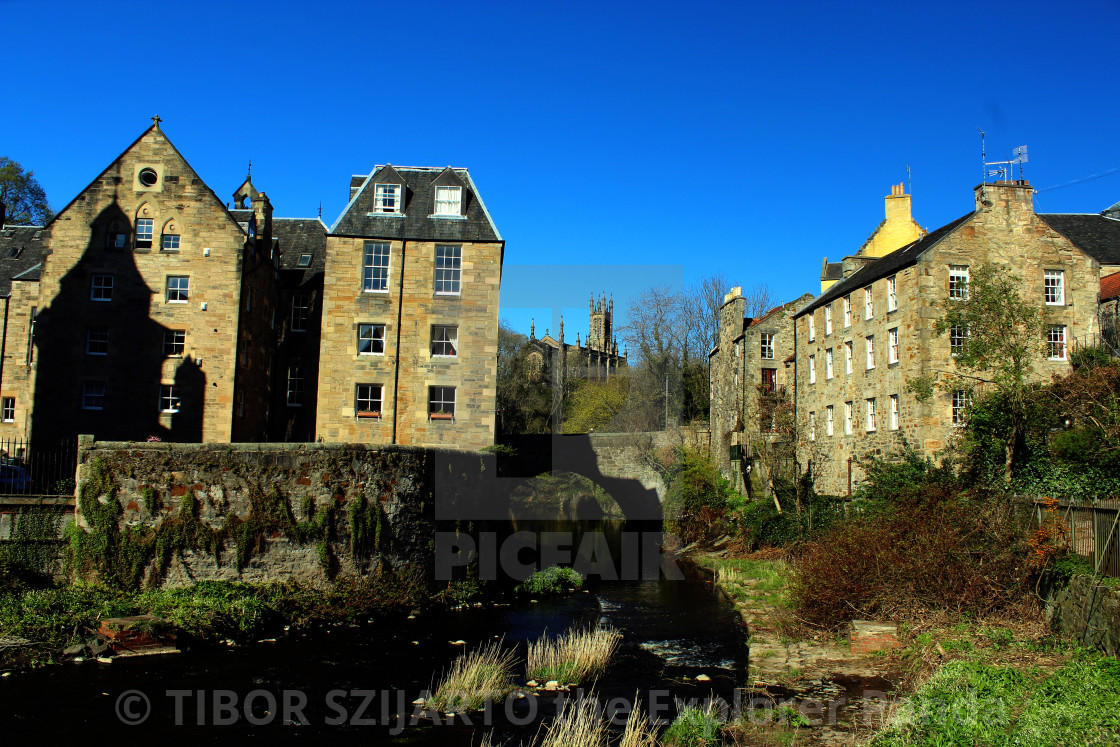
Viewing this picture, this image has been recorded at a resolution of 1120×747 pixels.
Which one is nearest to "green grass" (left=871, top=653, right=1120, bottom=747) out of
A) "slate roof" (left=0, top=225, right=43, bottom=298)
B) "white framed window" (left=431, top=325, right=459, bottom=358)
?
"white framed window" (left=431, top=325, right=459, bottom=358)

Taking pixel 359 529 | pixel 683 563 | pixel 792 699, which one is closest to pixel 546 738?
pixel 792 699

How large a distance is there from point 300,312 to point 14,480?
1806cm

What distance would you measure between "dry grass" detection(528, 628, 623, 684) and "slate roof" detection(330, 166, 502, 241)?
752 inches

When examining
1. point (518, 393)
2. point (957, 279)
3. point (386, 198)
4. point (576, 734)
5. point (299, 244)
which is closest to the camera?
point (576, 734)

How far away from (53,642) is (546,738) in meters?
9.90

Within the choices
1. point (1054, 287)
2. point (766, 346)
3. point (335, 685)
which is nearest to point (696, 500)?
point (766, 346)

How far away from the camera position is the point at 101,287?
29906mm

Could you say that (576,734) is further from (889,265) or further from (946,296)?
(889,265)

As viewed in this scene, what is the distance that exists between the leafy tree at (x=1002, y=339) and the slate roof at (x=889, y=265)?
2.02 m

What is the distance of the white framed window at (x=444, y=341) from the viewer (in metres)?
29.9

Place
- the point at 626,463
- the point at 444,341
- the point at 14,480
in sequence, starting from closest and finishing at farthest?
the point at 14,480 → the point at 444,341 → the point at 626,463

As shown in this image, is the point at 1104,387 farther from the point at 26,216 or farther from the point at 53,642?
the point at 26,216

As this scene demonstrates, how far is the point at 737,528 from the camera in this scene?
31.1m

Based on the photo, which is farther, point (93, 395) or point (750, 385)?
point (750, 385)
